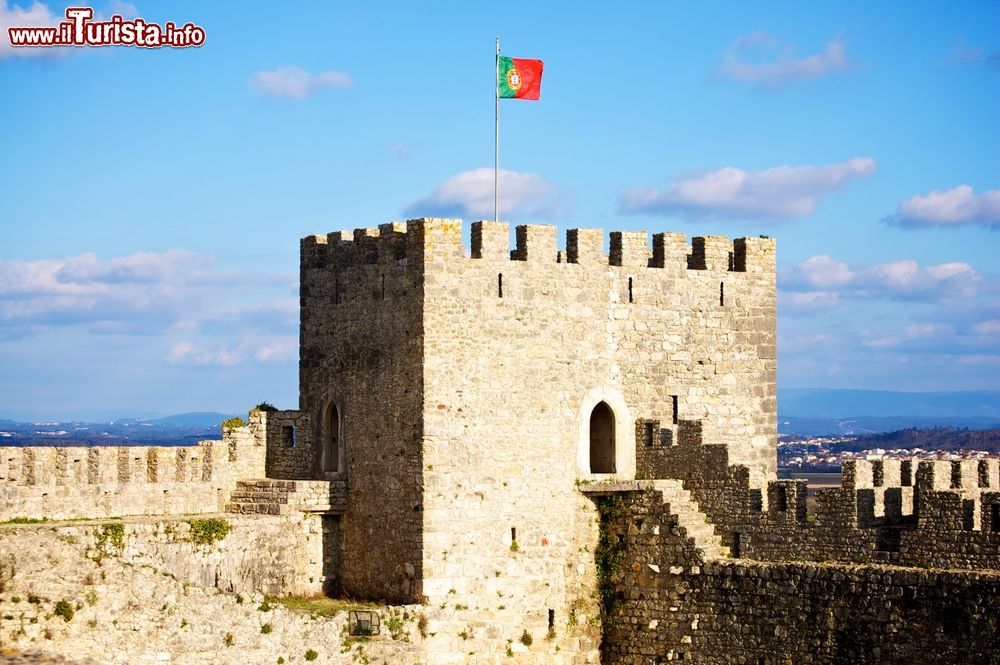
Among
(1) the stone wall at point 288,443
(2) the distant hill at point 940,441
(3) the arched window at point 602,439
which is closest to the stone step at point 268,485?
(1) the stone wall at point 288,443

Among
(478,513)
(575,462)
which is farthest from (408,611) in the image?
(575,462)

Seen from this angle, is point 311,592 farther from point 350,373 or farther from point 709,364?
point 709,364

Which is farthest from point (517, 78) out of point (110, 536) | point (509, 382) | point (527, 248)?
point (110, 536)

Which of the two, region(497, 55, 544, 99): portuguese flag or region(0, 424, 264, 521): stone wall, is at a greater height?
region(497, 55, 544, 99): portuguese flag

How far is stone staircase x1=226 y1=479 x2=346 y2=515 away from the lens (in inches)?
1385

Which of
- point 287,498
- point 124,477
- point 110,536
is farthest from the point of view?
point 287,498

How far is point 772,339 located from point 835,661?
328 inches

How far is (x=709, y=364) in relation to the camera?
36.6 meters

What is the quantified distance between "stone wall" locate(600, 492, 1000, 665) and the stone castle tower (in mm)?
1042

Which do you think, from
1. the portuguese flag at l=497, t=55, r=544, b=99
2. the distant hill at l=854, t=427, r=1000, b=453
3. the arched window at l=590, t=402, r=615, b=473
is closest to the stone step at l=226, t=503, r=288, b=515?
the arched window at l=590, t=402, r=615, b=473

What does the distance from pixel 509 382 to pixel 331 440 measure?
4.43 meters

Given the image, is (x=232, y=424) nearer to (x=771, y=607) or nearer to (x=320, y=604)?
(x=320, y=604)

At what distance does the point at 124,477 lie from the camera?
112ft

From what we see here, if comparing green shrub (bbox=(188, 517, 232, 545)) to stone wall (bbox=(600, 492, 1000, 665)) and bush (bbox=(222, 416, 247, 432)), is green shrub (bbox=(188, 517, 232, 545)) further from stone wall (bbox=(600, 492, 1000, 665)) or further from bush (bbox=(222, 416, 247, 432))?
stone wall (bbox=(600, 492, 1000, 665))
